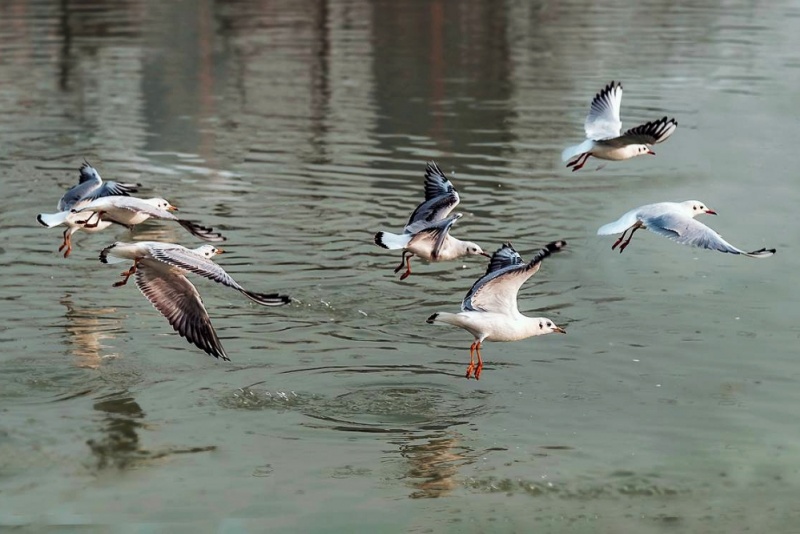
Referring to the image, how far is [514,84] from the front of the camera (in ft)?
104

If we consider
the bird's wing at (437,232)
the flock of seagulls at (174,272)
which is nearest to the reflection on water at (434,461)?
the flock of seagulls at (174,272)

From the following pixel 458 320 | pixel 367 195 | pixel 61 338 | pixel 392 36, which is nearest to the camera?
pixel 458 320

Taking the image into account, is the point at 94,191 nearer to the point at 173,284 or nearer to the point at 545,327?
the point at 173,284

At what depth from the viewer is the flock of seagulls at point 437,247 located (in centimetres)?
1245

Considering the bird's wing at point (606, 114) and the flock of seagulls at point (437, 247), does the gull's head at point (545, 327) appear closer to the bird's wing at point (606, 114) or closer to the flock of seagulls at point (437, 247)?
the flock of seagulls at point (437, 247)

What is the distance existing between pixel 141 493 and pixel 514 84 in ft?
73.0

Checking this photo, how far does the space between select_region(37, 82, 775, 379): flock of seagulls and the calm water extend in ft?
1.94

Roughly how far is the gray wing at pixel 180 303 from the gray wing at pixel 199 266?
0.41 m

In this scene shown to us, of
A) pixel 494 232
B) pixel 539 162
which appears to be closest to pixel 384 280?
pixel 494 232

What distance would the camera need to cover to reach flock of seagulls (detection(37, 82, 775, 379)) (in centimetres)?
1245

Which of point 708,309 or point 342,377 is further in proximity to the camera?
point 708,309

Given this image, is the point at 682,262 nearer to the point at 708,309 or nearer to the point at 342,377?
the point at 708,309

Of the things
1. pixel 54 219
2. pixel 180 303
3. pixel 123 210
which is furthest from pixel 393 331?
pixel 54 219

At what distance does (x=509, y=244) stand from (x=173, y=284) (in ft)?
10.6
